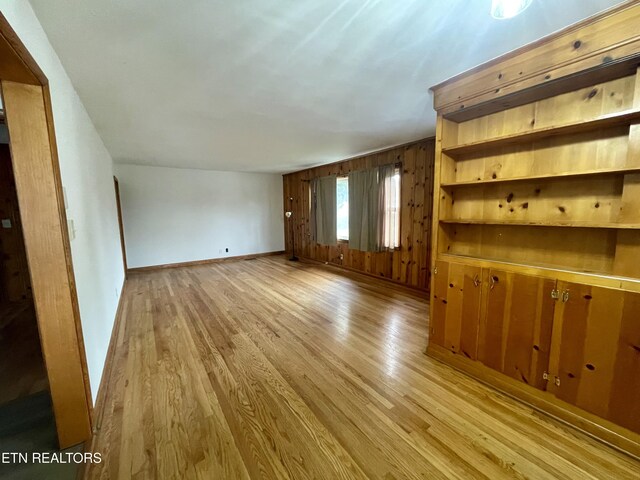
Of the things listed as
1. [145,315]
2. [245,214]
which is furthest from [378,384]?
[245,214]

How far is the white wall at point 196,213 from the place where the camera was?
5507mm

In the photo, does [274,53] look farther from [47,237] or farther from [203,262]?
[203,262]

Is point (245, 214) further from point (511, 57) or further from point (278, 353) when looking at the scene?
point (511, 57)

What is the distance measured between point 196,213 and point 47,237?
513 centimetres

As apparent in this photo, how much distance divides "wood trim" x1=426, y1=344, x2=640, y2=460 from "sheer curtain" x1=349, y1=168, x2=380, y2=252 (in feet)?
8.81

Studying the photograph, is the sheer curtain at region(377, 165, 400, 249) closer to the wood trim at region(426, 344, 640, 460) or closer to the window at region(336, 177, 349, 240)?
the window at region(336, 177, 349, 240)

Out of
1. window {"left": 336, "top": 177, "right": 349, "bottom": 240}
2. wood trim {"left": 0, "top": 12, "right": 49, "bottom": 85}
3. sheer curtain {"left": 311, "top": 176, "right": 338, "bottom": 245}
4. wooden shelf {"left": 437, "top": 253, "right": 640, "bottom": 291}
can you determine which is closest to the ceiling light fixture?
wooden shelf {"left": 437, "top": 253, "right": 640, "bottom": 291}

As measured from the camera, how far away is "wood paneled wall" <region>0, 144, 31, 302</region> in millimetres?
3561

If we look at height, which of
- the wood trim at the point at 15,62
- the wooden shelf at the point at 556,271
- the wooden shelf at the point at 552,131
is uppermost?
the wood trim at the point at 15,62

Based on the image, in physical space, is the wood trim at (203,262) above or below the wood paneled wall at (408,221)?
below

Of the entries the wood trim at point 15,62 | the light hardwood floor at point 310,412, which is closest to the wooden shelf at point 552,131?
the light hardwood floor at point 310,412

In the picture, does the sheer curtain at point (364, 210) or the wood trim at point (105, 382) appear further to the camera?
the sheer curtain at point (364, 210)

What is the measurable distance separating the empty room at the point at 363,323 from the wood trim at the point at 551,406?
0.01m

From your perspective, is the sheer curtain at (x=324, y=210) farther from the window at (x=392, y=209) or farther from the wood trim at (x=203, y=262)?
the wood trim at (x=203, y=262)
